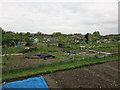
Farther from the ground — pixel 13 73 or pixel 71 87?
pixel 13 73

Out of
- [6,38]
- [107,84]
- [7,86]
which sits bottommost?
[107,84]

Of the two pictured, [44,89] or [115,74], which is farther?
[115,74]

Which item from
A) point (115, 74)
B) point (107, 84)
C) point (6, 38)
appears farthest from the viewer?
point (6, 38)

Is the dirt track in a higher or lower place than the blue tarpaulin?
lower

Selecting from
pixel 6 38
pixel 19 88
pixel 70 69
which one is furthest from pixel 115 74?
pixel 6 38

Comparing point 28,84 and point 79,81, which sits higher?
point 28,84

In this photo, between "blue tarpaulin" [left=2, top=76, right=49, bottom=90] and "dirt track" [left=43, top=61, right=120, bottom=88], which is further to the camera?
"dirt track" [left=43, top=61, right=120, bottom=88]

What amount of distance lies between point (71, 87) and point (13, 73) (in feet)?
19.1

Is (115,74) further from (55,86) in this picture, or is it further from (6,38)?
(6,38)

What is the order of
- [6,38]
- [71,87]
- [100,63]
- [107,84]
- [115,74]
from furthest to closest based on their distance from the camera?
[6,38]
[100,63]
[115,74]
[107,84]
[71,87]

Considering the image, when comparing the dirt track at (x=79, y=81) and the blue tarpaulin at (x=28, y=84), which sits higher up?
the blue tarpaulin at (x=28, y=84)

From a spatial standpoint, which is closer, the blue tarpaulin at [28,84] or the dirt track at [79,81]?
the blue tarpaulin at [28,84]

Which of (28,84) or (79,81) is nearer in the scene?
(28,84)

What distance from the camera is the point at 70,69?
934 cm
